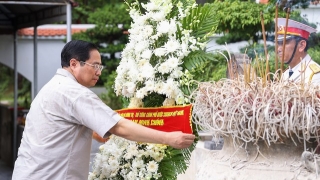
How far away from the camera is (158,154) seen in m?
4.02

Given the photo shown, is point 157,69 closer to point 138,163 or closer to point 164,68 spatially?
point 164,68

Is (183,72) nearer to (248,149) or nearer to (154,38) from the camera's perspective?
(154,38)

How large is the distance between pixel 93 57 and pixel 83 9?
44.9 ft

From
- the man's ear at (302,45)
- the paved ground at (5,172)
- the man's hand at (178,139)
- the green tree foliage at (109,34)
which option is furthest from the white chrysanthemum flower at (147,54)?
the green tree foliage at (109,34)

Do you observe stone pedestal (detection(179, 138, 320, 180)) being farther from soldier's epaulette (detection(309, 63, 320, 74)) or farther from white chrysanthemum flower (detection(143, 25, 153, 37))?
soldier's epaulette (detection(309, 63, 320, 74))

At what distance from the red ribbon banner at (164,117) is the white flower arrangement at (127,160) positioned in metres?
0.19

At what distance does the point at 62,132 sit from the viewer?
11.4 feet

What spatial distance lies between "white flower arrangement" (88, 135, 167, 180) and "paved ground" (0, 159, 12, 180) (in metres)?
7.35

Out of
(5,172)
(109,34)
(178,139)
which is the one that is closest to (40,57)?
(109,34)

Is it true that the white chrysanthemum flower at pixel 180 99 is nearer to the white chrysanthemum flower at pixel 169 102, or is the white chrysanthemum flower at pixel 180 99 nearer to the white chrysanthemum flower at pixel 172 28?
the white chrysanthemum flower at pixel 169 102

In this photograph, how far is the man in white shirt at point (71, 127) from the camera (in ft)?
11.1

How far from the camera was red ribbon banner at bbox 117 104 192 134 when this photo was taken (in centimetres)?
367

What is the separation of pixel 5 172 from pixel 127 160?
825cm

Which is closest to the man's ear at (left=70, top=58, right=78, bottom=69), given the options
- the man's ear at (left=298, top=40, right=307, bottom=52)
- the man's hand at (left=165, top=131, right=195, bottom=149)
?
the man's hand at (left=165, top=131, right=195, bottom=149)
